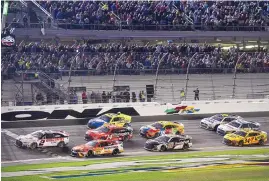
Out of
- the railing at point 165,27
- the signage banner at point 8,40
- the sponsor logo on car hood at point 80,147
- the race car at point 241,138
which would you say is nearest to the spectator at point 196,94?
the race car at point 241,138

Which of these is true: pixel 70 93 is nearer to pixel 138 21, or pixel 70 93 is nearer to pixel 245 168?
pixel 138 21

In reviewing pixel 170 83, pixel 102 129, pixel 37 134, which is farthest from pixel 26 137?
pixel 170 83

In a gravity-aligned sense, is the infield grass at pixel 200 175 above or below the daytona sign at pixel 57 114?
below

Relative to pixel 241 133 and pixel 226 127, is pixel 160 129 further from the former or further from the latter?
pixel 241 133

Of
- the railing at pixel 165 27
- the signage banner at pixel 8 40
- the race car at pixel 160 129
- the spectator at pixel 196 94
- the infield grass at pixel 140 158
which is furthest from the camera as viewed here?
the railing at pixel 165 27

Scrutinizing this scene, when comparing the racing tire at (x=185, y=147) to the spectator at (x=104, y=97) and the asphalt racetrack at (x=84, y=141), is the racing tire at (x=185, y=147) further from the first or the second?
the spectator at (x=104, y=97)

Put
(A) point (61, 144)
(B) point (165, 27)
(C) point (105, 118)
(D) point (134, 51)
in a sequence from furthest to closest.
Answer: (B) point (165, 27) → (D) point (134, 51) → (C) point (105, 118) → (A) point (61, 144)

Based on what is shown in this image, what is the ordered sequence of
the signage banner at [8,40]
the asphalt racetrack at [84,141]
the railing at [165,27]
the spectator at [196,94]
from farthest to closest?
the railing at [165,27] < the spectator at [196,94] < the signage banner at [8,40] < the asphalt racetrack at [84,141]

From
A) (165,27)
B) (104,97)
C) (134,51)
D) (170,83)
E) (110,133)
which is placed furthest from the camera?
(165,27)

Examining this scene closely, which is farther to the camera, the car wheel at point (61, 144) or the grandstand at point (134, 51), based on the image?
the grandstand at point (134, 51)
